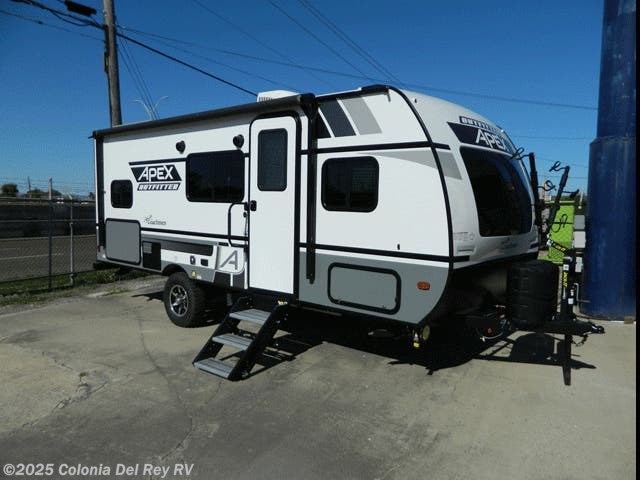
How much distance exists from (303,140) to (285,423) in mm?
2740

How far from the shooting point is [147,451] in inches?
135

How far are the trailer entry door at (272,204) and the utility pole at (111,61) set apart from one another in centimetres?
686

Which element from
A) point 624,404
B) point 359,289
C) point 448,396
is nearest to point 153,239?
point 359,289

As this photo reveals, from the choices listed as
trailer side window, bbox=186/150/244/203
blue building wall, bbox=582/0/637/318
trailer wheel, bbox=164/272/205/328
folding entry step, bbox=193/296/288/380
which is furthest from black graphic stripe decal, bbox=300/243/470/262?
blue building wall, bbox=582/0/637/318

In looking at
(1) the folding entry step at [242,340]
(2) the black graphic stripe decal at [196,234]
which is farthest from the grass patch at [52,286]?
(1) the folding entry step at [242,340]

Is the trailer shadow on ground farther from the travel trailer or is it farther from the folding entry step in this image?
the travel trailer

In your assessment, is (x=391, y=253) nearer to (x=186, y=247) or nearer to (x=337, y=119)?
(x=337, y=119)

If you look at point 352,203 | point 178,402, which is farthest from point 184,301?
point 352,203

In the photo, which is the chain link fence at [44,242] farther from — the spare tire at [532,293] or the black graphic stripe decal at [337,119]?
the spare tire at [532,293]

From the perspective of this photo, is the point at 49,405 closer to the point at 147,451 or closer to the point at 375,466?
the point at 147,451

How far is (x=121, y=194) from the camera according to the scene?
295 inches

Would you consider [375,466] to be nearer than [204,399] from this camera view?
Yes

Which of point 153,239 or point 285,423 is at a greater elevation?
point 153,239

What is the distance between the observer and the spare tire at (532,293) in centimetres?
439
